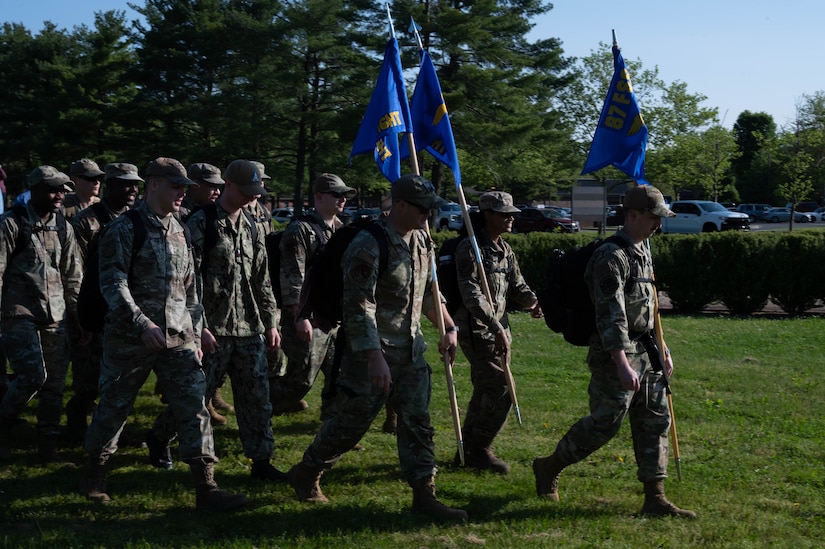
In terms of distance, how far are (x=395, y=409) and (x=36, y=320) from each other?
10.3 ft

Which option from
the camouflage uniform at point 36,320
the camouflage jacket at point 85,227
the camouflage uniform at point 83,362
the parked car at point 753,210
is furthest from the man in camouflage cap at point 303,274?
the parked car at point 753,210

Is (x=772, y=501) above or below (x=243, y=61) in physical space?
below

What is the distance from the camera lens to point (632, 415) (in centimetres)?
595

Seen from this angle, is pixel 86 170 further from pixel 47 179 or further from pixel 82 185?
pixel 47 179

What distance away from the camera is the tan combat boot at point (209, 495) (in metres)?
5.77

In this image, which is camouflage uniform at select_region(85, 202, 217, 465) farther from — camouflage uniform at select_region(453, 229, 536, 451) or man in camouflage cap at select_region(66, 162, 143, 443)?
camouflage uniform at select_region(453, 229, 536, 451)

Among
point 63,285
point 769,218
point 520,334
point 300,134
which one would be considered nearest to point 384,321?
point 63,285

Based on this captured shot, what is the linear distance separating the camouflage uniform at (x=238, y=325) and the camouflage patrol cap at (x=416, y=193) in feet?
5.23

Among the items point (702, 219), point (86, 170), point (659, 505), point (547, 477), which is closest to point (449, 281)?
point (547, 477)

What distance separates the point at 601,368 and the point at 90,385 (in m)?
4.34

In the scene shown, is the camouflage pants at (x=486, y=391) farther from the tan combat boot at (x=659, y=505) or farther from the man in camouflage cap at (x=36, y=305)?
the man in camouflage cap at (x=36, y=305)

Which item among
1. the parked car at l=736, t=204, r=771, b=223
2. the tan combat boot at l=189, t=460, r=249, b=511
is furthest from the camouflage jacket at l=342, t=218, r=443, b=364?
the parked car at l=736, t=204, r=771, b=223

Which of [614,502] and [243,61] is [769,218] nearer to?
[243,61]

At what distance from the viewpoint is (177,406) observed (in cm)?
576
